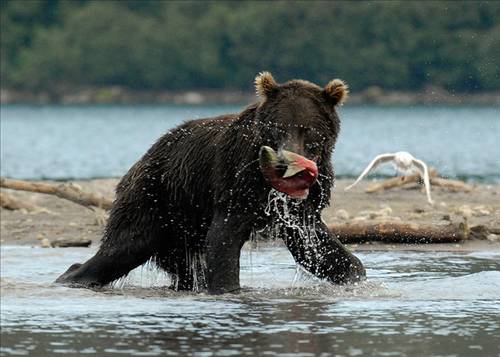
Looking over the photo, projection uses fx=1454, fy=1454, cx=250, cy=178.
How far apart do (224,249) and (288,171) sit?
0.91 metres

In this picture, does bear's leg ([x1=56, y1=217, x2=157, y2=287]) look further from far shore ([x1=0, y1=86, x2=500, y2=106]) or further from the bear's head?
far shore ([x1=0, y1=86, x2=500, y2=106])

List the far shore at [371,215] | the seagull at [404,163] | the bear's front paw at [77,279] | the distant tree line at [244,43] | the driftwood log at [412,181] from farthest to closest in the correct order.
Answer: the distant tree line at [244,43], the driftwood log at [412,181], the seagull at [404,163], the far shore at [371,215], the bear's front paw at [77,279]

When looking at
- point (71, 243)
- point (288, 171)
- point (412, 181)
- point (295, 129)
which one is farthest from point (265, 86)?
point (412, 181)

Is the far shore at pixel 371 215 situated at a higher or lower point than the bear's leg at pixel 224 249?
higher

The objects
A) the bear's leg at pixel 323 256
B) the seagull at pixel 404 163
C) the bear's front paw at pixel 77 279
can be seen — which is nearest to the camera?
the bear's leg at pixel 323 256

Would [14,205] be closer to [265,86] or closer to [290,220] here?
[290,220]

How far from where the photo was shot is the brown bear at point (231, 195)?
1038cm

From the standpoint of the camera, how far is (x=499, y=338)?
9328mm

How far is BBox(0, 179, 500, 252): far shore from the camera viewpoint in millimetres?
15102

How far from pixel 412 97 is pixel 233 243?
8526 centimetres

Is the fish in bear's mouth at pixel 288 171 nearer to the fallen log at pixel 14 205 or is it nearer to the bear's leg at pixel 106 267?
the bear's leg at pixel 106 267

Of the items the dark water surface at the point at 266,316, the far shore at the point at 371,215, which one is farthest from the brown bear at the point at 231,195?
the far shore at the point at 371,215

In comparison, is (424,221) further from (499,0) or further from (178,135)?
(499,0)

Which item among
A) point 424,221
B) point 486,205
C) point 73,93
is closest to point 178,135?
point 424,221
